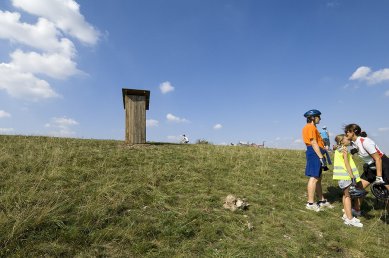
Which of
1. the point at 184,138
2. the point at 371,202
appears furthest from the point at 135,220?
the point at 184,138

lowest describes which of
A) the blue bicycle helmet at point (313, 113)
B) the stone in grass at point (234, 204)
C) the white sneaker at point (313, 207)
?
the white sneaker at point (313, 207)

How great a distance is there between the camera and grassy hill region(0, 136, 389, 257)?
16.2 ft

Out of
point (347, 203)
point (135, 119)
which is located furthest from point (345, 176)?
point (135, 119)

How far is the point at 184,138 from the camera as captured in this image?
2225cm

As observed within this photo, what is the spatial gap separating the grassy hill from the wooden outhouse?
265 cm

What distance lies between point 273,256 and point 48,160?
262 inches

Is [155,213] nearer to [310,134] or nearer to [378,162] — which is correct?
Result: [310,134]

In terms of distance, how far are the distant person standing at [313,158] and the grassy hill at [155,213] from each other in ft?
1.29

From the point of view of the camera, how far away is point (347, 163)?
22.2ft

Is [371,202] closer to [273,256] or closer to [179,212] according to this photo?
[273,256]

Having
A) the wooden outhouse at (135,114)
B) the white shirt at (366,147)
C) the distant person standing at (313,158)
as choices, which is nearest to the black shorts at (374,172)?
the white shirt at (366,147)

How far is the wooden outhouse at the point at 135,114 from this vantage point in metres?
12.5

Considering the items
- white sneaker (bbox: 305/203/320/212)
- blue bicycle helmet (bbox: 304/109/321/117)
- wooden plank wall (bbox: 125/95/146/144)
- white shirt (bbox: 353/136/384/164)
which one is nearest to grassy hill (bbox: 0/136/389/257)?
white sneaker (bbox: 305/203/320/212)

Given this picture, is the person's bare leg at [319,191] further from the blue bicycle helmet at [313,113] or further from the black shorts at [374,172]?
the blue bicycle helmet at [313,113]
